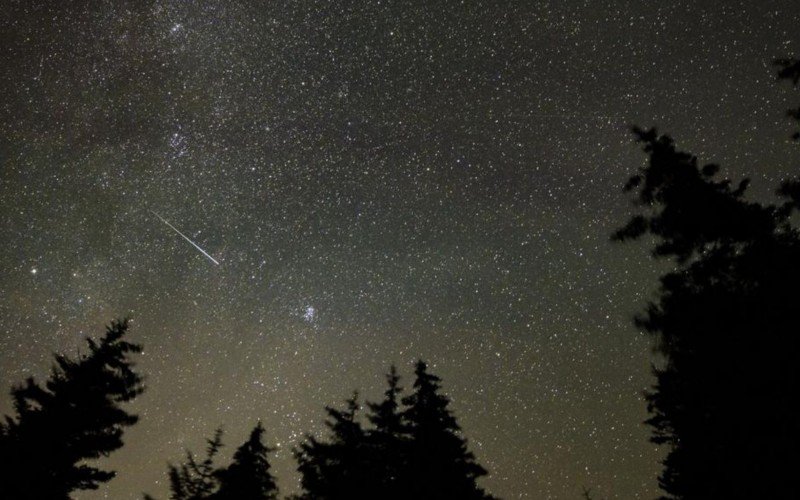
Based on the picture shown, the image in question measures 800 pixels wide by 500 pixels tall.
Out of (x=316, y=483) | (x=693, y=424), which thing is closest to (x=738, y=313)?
(x=693, y=424)

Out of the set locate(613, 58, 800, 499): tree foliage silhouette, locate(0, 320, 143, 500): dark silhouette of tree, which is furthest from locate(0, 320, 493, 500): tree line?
locate(613, 58, 800, 499): tree foliage silhouette

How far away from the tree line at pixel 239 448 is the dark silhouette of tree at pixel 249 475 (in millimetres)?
28

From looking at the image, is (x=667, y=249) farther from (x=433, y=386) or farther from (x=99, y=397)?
(x=99, y=397)

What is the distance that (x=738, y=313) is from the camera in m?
8.23

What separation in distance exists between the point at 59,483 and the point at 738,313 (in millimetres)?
14584

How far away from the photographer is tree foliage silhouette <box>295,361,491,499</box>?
1142 cm

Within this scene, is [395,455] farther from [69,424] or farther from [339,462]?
[69,424]

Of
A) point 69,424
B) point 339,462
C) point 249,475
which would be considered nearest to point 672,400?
point 339,462

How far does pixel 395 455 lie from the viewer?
473 inches

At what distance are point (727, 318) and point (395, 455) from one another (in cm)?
820

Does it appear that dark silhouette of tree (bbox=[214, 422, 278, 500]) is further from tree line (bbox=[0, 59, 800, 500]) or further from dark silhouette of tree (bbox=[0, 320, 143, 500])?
dark silhouette of tree (bbox=[0, 320, 143, 500])

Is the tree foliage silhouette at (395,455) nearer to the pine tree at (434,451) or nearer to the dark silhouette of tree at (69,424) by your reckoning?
the pine tree at (434,451)

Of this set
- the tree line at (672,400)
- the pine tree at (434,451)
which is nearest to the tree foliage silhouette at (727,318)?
the tree line at (672,400)

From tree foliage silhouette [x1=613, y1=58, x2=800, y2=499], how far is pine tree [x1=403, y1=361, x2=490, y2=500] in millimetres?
5206
